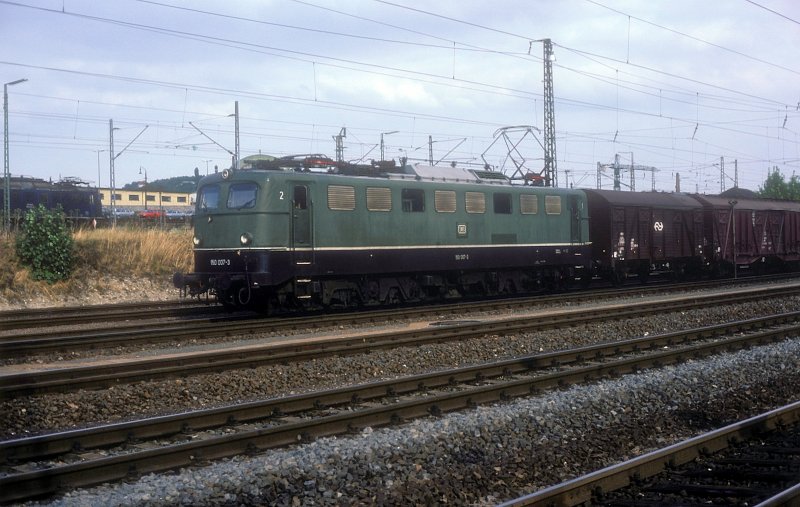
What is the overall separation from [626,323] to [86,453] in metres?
12.7

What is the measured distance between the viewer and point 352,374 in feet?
40.8

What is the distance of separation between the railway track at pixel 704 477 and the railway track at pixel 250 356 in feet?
21.8

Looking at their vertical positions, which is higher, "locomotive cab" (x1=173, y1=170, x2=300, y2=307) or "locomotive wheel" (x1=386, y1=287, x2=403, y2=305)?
"locomotive cab" (x1=173, y1=170, x2=300, y2=307)

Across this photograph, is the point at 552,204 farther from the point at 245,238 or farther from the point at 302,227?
the point at 245,238

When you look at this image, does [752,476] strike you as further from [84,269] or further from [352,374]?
[84,269]

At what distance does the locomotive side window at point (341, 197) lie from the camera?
62.8 feet

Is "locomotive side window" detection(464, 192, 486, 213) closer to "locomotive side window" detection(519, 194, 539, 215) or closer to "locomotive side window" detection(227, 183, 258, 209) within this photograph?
"locomotive side window" detection(519, 194, 539, 215)

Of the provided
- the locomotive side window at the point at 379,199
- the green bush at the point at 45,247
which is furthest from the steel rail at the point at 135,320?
the green bush at the point at 45,247

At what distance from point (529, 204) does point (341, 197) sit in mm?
7321

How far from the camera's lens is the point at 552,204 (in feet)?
83.5

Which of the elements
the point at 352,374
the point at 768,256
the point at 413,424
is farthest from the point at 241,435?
the point at 768,256

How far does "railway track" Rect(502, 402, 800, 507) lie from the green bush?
69.8 ft

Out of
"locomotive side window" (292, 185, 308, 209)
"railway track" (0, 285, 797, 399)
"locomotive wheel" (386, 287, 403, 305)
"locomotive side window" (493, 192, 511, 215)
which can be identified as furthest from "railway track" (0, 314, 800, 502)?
"locomotive side window" (493, 192, 511, 215)

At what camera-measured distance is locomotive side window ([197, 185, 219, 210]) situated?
19.2 metres
